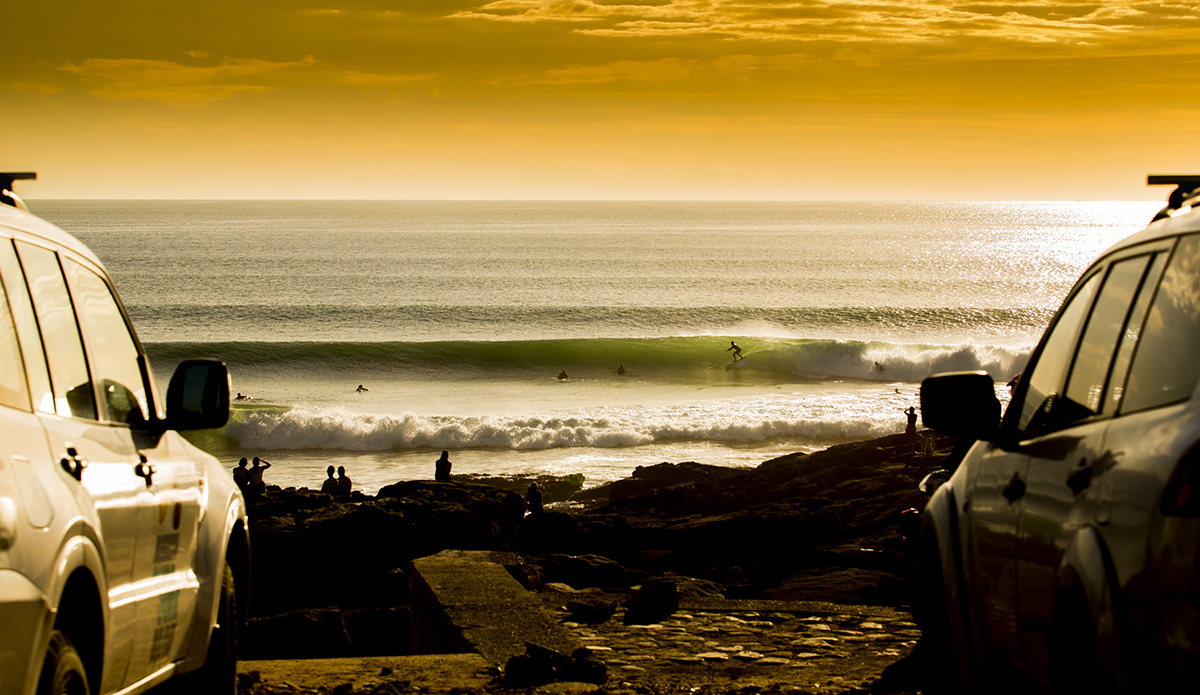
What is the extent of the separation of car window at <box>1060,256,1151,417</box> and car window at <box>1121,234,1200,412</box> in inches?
8.6

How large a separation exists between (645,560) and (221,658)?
8.61m

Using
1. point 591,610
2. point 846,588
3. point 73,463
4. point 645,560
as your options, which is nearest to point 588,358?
point 645,560

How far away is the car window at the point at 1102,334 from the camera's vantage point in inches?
116

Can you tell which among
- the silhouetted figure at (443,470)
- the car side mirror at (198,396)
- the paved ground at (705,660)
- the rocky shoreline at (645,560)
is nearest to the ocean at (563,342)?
the silhouetted figure at (443,470)

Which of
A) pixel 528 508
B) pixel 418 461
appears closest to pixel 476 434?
pixel 418 461

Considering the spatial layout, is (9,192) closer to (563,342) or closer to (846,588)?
(846,588)

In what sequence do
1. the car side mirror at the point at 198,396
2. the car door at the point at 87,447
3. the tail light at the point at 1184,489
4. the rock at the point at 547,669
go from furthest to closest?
the rock at the point at 547,669 → the car side mirror at the point at 198,396 → the car door at the point at 87,447 → the tail light at the point at 1184,489

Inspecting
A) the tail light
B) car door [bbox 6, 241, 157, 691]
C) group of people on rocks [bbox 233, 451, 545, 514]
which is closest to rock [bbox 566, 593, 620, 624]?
car door [bbox 6, 241, 157, 691]

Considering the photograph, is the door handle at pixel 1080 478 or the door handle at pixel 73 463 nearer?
the door handle at pixel 1080 478

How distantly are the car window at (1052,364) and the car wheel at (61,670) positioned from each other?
2.70 meters

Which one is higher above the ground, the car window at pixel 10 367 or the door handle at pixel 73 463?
the car window at pixel 10 367

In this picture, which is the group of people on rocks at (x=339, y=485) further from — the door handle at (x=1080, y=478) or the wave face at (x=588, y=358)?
the wave face at (x=588, y=358)

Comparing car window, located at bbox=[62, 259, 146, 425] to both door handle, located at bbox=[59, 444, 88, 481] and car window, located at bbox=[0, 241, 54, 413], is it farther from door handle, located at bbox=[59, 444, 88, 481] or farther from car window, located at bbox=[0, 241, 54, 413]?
door handle, located at bbox=[59, 444, 88, 481]

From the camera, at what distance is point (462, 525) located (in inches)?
538
